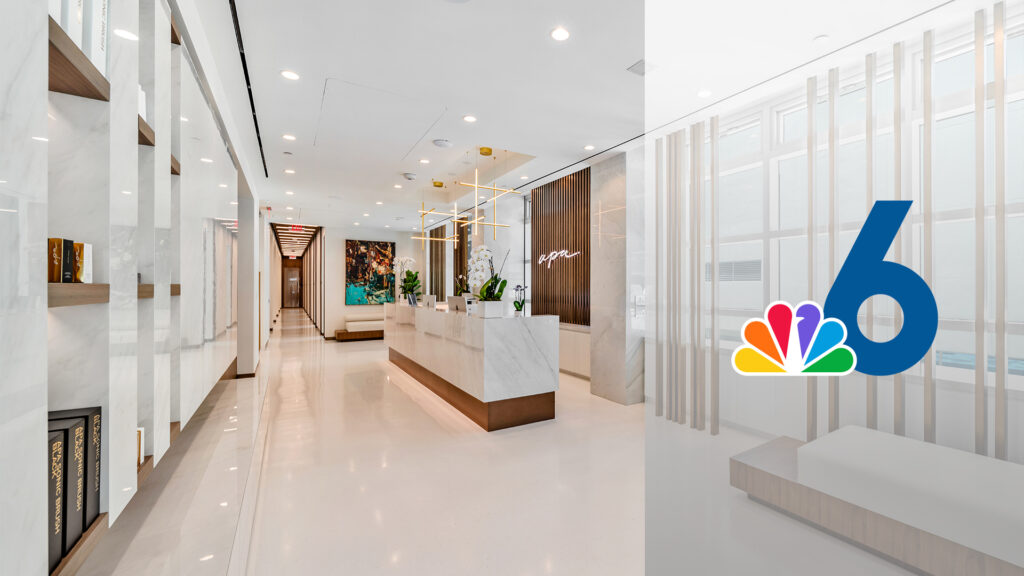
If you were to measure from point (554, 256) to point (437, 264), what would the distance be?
485cm

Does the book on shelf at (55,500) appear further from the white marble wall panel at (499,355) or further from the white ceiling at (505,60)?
the white marble wall panel at (499,355)

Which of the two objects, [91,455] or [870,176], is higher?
[870,176]

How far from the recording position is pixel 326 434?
12.9ft

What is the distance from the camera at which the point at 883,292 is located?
3033 millimetres

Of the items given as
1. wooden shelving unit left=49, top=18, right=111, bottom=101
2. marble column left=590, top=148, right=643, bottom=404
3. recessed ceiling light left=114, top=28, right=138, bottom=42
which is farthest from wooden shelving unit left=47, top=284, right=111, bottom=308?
marble column left=590, top=148, right=643, bottom=404

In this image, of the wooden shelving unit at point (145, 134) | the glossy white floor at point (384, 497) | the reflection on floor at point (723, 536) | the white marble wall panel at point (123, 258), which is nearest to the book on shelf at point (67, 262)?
the white marble wall panel at point (123, 258)

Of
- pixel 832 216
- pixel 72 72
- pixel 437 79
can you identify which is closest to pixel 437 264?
pixel 437 79

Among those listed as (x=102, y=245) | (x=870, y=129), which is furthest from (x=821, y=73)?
(x=102, y=245)

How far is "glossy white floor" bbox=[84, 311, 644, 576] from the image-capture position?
212cm

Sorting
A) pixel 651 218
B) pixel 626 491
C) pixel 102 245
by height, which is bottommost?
pixel 626 491

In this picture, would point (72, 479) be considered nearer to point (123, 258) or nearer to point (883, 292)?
point (123, 258)

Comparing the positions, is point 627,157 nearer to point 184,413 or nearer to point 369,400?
point 369,400

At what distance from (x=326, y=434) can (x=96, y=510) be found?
9.01ft

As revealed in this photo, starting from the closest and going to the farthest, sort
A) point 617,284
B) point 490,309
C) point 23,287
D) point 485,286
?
point 23,287 → point 490,309 → point 485,286 → point 617,284
